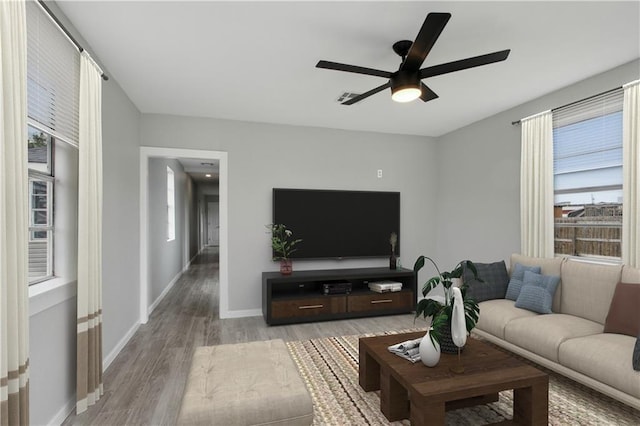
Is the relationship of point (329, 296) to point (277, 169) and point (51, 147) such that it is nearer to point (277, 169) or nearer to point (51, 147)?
point (277, 169)

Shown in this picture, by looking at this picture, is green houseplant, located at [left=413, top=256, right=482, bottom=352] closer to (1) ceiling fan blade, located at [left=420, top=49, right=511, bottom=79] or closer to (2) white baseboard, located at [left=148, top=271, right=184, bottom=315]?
(1) ceiling fan blade, located at [left=420, top=49, right=511, bottom=79]

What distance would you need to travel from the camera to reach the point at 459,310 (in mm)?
1965

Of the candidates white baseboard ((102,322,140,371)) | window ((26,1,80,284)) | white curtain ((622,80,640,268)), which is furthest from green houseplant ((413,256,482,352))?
white baseboard ((102,322,140,371))

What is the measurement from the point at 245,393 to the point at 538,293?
2723 mm

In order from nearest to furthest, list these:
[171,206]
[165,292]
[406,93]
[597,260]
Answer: [406,93]
[597,260]
[165,292]
[171,206]

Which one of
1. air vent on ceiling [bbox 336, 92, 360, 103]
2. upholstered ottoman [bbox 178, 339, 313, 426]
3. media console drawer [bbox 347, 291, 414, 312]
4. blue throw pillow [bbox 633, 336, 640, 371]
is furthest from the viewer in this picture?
media console drawer [bbox 347, 291, 414, 312]

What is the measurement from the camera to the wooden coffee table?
1.74 metres

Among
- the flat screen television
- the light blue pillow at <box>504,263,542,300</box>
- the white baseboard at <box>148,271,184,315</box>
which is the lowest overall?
the white baseboard at <box>148,271,184,315</box>

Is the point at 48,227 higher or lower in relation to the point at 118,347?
higher

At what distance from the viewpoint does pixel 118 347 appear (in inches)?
127

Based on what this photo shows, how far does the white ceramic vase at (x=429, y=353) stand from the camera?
6.54 ft

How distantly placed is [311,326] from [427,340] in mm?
2286

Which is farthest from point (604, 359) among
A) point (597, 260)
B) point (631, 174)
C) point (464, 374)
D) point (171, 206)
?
point (171, 206)

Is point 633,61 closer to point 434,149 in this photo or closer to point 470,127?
point 470,127
